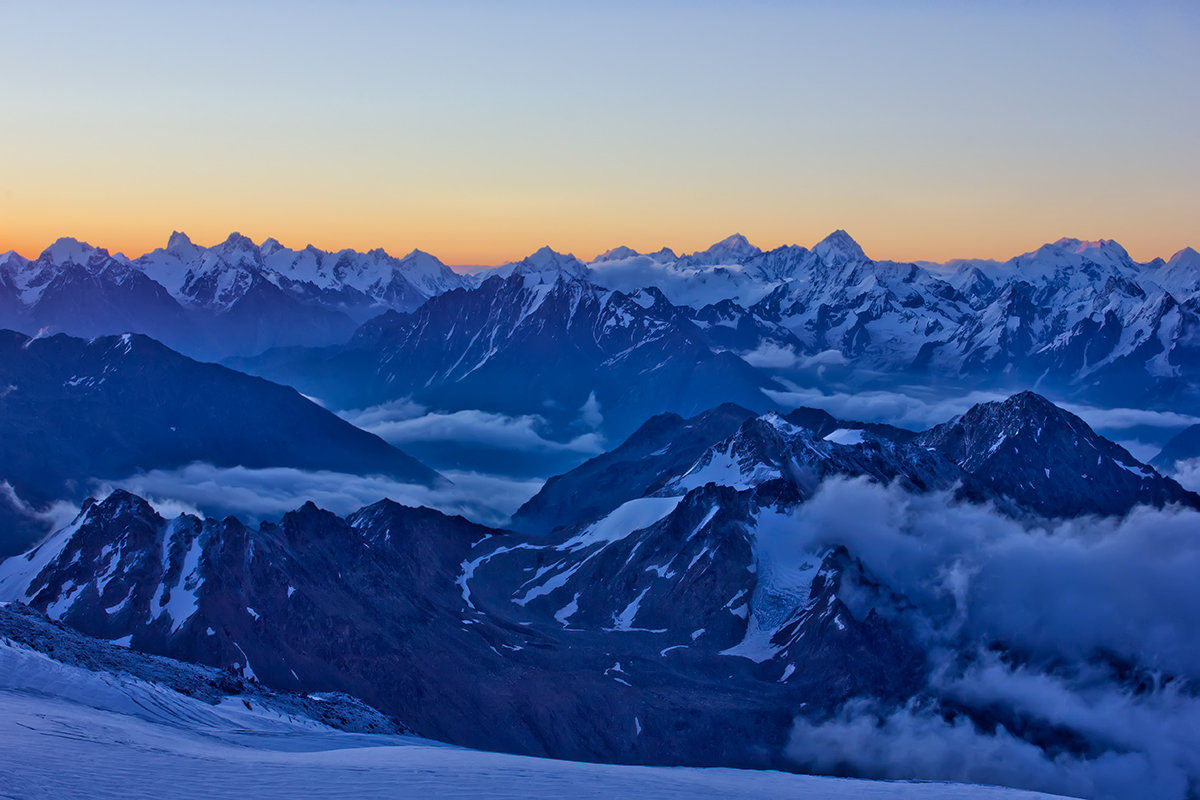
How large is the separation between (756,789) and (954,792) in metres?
17.0

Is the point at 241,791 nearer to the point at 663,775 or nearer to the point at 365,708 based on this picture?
the point at 663,775

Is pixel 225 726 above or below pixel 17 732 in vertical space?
below

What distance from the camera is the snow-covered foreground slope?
244 ft

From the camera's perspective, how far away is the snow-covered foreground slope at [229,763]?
2933 inches

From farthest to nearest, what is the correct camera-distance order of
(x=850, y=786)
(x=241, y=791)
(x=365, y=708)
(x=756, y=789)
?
(x=365, y=708), (x=850, y=786), (x=756, y=789), (x=241, y=791)

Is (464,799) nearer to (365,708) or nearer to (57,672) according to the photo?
(57,672)

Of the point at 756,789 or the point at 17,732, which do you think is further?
the point at 756,789

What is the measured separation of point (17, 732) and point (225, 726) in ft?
106

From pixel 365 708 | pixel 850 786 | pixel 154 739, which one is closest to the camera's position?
pixel 154 739

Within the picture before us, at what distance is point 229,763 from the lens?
83.8 metres

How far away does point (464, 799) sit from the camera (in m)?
79.8

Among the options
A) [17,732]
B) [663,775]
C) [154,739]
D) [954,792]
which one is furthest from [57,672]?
[954,792]

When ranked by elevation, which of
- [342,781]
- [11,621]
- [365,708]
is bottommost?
[365,708]

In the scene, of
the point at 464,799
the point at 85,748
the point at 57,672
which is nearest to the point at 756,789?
the point at 464,799
